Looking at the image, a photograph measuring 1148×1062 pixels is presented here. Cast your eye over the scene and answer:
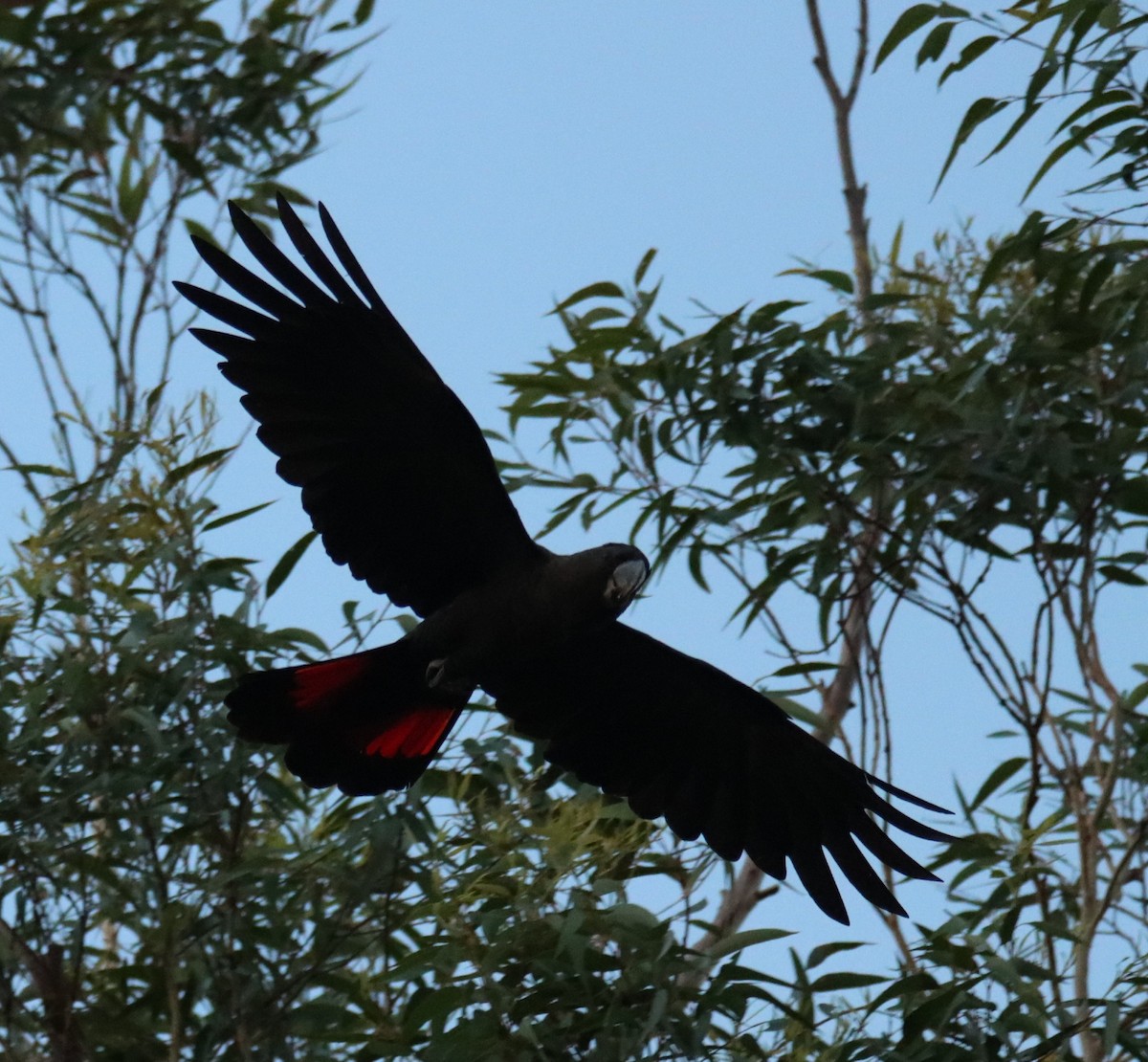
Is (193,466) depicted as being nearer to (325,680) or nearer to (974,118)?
(325,680)

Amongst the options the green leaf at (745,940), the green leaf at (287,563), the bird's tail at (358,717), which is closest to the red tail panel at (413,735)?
the bird's tail at (358,717)

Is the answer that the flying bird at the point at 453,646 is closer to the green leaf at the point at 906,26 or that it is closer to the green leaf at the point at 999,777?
the green leaf at the point at 999,777

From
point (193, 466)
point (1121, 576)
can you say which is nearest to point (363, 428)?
point (193, 466)

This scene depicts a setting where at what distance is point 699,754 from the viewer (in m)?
3.68

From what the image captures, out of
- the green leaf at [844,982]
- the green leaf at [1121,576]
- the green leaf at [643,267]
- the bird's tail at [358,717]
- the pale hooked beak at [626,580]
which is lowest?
the green leaf at [844,982]

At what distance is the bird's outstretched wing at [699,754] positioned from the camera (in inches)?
139

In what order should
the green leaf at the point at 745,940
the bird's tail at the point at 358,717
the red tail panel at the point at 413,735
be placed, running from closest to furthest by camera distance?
1. the green leaf at the point at 745,940
2. the bird's tail at the point at 358,717
3. the red tail panel at the point at 413,735

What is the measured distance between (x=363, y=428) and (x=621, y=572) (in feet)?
1.84

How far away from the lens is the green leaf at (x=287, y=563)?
3.33 meters

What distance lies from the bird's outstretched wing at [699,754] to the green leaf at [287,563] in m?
0.46

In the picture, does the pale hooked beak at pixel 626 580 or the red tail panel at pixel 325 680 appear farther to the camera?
the red tail panel at pixel 325 680

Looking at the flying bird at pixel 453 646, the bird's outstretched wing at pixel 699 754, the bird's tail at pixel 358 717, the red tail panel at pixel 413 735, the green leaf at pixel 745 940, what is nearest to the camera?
the green leaf at pixel 745 940

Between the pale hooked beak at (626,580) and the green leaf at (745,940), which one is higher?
the pale hooked beak at (626,580)

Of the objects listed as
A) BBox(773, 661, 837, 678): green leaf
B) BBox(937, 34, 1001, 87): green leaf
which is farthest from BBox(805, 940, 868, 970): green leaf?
BBox(937, 34, 1001, 87): green leaf
